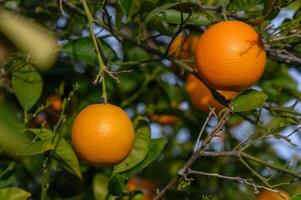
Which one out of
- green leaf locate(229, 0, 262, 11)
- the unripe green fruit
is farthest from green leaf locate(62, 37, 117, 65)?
the unripe green fruit

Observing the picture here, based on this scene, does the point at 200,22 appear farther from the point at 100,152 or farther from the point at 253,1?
the point at 100,152

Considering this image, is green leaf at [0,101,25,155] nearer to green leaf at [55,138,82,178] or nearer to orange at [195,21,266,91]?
orange at [195,21,266,91]

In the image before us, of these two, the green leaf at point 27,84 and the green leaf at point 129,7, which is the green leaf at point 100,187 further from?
the green leaf at point 129,7

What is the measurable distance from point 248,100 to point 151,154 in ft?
1.14

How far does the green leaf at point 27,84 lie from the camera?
1616mm

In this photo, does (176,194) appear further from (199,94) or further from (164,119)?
(164,119)

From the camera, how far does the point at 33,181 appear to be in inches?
73.9

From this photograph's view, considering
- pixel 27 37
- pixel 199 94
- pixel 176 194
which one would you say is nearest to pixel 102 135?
pixel 176 194

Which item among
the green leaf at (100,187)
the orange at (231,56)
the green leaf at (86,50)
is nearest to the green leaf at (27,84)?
the green leaf at (86,50)

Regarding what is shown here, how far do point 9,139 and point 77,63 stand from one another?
5.40 feet

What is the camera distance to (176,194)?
49.9 inches

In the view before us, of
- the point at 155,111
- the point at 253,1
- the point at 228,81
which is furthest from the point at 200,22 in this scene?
the point at 155,111

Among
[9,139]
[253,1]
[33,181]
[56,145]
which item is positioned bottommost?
[33,181]

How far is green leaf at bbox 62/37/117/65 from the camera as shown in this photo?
161 cm
